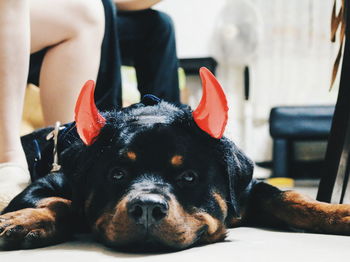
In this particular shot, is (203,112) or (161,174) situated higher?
(203,112)

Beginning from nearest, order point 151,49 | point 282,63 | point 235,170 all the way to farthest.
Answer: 1. point 235,170
2. point 151,49
3. point 282,63

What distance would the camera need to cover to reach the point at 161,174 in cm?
99

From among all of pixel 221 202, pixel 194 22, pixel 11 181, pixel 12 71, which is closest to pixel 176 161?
pixel 221 202

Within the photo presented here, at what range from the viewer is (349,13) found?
3.73 ft

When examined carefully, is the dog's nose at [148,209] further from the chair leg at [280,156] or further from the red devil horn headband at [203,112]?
the chair leg at [280,156]

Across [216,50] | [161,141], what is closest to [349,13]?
[161,141]

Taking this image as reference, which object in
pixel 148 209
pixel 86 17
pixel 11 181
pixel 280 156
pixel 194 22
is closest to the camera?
pixel 148 209

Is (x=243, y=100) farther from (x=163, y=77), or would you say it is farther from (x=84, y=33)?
(x=84, y=33)

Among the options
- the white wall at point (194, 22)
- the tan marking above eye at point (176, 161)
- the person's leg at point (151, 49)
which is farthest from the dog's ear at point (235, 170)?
the white wall at point (194, 22)

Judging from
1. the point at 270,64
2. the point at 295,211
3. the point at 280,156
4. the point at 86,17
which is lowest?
the point at 280,156

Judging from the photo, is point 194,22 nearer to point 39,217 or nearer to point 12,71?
point 12,71

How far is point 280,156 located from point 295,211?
2896mm

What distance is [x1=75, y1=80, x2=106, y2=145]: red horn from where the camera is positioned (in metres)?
0.98

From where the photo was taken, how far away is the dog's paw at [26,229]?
95 centimetres
